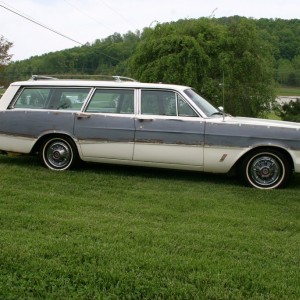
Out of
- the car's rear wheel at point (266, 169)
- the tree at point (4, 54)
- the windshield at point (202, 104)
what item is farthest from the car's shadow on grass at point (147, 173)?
the tree at point (4, 54)

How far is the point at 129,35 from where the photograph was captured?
2858 cm

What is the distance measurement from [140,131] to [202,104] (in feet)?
3.56

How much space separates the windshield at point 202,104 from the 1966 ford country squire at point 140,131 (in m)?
0.02

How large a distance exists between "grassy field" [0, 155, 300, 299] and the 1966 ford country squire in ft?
1.55

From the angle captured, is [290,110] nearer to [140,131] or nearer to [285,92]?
[140,131]

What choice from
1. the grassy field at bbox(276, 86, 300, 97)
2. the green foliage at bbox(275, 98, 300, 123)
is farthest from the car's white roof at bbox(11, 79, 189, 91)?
the grassy field at bbox(276, 86, 300, 97)

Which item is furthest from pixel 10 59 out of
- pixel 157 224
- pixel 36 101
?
pixel 157 224

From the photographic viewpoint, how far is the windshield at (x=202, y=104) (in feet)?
24.3

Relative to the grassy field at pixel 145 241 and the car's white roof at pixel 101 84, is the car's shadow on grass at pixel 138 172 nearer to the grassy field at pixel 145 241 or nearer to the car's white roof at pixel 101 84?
the grassy field at pixel 145 241

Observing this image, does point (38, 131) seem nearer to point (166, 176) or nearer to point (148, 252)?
point (166, 176)

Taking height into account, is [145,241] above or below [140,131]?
below

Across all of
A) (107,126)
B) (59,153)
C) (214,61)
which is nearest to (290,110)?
(214,61)

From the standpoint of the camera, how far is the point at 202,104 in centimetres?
758

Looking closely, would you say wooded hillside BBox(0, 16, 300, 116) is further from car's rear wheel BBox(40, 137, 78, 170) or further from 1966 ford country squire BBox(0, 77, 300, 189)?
car's rear wheel BBox(40, 137, 78, 170)
